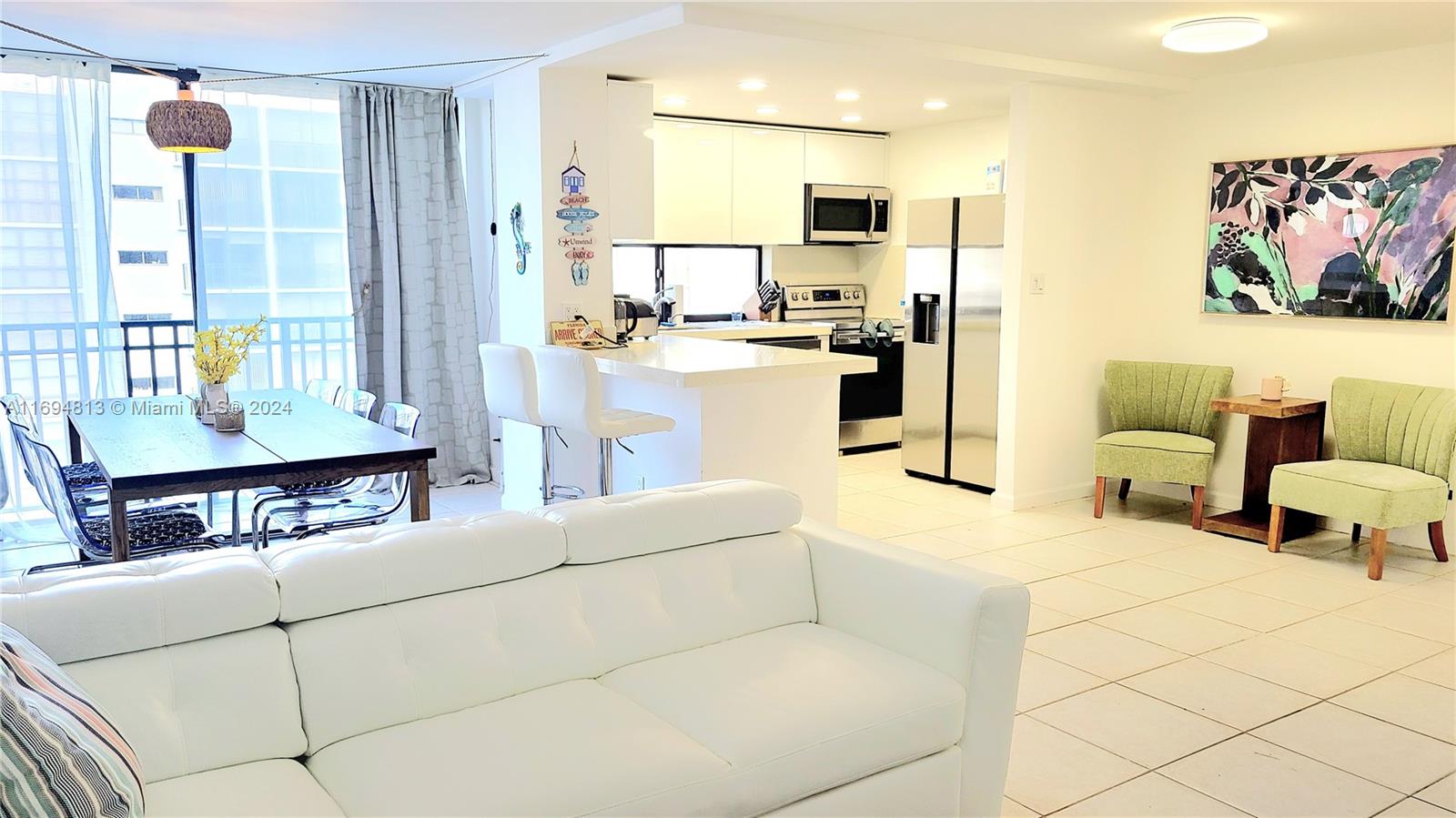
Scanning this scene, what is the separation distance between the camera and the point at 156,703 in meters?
1.90

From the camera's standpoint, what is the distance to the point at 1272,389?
523cm

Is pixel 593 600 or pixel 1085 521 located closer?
pixel 593 600

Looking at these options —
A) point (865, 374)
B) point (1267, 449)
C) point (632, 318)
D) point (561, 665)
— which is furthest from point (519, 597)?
point (865, 374)

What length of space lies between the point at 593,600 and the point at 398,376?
4098mm

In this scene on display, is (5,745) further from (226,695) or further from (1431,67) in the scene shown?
(1431,67)

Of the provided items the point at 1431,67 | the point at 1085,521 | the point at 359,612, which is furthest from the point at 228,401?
the point at 1431,67

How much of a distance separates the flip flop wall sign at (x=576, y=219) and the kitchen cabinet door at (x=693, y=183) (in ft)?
4.95

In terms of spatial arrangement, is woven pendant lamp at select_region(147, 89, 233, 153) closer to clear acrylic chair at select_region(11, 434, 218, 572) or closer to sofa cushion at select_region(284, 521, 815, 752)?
clear acrylic chair at select_region(11, 434, 218, 572)

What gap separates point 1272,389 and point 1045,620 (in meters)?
2.09

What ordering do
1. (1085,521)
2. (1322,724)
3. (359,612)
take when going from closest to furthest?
1. (359,612)
2. (1322,724)
3. (1085,521)

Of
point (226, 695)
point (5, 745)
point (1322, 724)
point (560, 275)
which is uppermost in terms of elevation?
point (560, 275)

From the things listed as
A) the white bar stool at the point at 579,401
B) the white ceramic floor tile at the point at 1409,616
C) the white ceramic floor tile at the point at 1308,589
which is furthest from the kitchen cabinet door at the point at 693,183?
the white ceramic floor tile at the point at 1409,616

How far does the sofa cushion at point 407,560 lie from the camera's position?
84.0 inches

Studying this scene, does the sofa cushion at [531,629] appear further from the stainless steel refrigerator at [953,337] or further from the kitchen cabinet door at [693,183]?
the kitchen cabinet door at [693,183]
